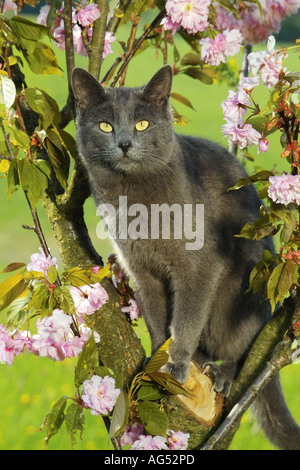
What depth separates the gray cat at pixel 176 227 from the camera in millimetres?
2109

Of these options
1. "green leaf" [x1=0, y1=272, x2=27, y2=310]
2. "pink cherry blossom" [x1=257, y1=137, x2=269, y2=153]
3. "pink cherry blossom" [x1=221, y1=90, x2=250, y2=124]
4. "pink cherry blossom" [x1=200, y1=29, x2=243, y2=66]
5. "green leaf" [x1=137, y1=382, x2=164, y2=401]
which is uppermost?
"pink cherry blossom" [x1=200, y1=29, x2=243, y2=66]

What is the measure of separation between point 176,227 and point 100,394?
0.72 metres

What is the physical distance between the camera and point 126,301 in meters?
2.24

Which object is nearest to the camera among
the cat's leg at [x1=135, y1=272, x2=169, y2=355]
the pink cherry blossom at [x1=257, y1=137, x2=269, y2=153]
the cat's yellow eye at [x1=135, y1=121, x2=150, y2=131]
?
the pink cherry blossom at [x1=257, y1=137, x2=269, y2=153]

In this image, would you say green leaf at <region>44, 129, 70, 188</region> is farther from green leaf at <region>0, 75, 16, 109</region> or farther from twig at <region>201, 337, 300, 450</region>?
twig at <region>201, 337, 300, 450</region>

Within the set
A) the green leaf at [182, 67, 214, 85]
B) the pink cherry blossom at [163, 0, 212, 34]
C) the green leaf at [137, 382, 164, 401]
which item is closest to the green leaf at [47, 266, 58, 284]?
the green leaf at [137, 382, 164, 401]

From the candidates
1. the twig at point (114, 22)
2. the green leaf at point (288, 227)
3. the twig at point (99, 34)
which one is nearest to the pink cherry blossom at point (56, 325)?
the green leaf at point (288, 227)

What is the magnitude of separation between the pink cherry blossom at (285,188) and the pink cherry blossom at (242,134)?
0.18m

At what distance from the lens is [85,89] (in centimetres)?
209

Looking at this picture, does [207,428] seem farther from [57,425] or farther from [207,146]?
[207,146]

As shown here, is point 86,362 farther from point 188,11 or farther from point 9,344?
point 188,11

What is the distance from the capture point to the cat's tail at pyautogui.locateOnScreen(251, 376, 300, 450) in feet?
7.80

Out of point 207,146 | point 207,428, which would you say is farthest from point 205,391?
point 207,146
